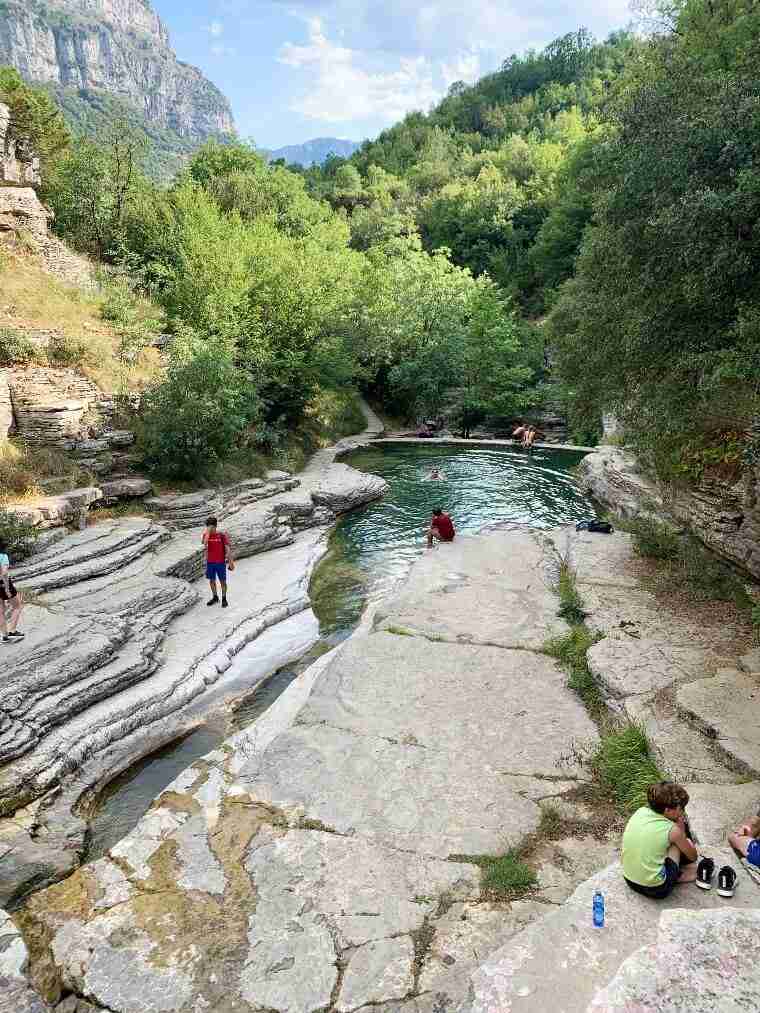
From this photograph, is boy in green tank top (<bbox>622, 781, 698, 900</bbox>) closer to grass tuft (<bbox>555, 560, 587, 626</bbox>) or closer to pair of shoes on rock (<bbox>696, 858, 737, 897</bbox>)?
pair of shoes on rock (<bbox>696, 858, 737, 897</bbox>)

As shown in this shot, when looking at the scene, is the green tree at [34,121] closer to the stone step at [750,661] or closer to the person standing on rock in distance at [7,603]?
the person standing on rock in distance at [7,603]

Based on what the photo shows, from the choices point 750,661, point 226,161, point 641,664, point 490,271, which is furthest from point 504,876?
point 490,271

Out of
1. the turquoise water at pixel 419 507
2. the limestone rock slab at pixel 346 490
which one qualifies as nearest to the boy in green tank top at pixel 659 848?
the turquoise water at pixel 419 507

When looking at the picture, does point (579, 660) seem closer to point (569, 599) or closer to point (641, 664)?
point (641, 664)

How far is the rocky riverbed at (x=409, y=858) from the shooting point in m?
4.45

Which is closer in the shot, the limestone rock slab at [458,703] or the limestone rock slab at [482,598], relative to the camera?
the limestone rock slab at [458,703]

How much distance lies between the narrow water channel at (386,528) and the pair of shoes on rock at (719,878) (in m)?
6.16

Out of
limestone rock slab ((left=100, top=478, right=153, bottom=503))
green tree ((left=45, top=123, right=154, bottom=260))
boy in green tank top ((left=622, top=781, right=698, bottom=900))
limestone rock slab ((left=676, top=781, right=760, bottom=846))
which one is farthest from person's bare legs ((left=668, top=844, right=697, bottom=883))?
green tree ((left=45, top=123, right=154, bottom=260))

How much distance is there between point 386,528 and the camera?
1961 cm

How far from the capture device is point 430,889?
575 centimetres

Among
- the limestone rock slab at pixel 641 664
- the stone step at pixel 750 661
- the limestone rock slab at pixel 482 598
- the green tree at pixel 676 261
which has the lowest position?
the limestone rock slab at pixel 482 598

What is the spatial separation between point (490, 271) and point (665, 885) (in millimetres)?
62255

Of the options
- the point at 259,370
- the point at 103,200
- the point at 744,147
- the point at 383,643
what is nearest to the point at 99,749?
the point at 383,643

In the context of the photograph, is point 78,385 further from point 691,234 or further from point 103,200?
point 103,200
